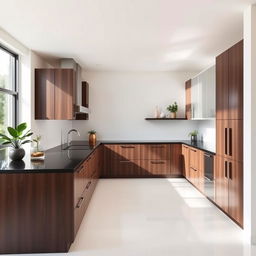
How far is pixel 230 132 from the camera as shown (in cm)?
338

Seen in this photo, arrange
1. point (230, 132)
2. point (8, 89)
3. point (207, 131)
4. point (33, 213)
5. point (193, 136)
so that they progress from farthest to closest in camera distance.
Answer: point (193, 136) < point (207, 131) < point (8, 89) < point (230, 132) < point (33, 213)

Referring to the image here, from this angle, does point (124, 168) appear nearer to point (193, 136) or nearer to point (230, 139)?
point (193, 136)

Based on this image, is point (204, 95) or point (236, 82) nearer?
point (236, 82)

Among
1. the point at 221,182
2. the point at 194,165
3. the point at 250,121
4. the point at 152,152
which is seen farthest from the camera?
the point at 152,152

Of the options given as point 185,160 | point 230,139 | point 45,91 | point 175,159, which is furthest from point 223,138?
point 45,91

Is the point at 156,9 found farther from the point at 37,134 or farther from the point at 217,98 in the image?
the point at 37,134

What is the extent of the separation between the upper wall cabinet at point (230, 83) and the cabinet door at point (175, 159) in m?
2.24

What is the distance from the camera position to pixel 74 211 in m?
2.71

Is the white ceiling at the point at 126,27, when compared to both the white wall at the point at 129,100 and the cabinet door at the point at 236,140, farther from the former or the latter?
the white wall at the point at 129,100

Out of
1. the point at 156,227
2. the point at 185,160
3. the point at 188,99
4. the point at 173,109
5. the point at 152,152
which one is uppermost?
the point at 188,99

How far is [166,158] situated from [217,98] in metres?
2.44

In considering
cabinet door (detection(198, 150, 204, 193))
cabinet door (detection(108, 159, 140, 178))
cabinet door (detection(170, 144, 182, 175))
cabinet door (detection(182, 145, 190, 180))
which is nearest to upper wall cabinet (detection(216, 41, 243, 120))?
cabinet door (detection(198, 150, 204, 193))

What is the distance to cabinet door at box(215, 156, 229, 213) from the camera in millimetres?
3552

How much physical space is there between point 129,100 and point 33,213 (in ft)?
14.4
